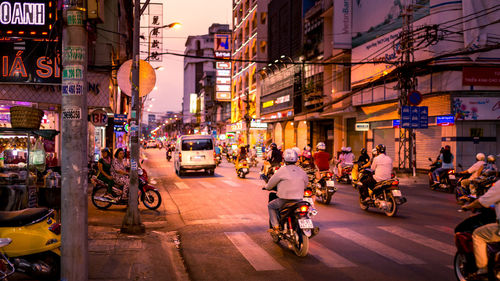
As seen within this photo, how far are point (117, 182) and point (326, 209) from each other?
Answer: 20.3 feet

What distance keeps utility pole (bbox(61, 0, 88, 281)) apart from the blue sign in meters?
20.6

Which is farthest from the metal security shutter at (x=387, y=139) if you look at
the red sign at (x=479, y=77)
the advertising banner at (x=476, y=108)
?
the red sign at (x=479, y=77)

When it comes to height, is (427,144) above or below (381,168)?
above

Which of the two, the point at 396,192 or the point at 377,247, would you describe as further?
the point at 396,192

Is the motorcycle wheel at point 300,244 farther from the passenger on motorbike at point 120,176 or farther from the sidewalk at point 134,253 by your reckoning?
the passenger on motorbike at point 120,176

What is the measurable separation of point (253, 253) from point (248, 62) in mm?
59252

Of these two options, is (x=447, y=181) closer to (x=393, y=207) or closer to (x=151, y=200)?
(x=393, y=207)

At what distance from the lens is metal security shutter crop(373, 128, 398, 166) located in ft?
94.3

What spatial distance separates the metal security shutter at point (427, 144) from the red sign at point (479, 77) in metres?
3.11

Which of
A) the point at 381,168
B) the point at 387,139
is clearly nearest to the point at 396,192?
the point at 381,168

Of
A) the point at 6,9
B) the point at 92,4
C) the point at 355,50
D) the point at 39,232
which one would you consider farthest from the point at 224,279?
the point at 355,50

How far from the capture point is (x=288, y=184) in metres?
7.86

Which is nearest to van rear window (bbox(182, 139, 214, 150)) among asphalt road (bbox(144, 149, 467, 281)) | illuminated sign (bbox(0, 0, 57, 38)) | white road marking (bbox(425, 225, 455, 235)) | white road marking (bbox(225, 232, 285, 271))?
asphalt road (bbox(144, 149, 467, 281))

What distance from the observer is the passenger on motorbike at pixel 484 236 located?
17.1 ft
